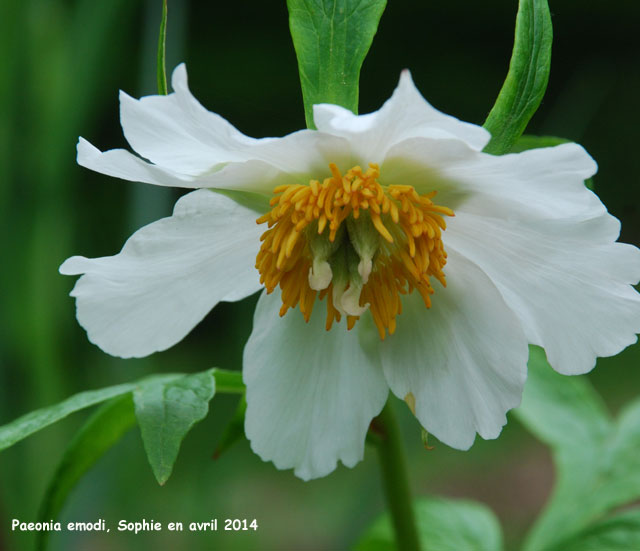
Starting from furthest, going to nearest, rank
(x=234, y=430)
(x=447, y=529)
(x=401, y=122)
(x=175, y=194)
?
(x=175, y=194), (x=447, y=529), (x=234, y=430), (x=401, y=122)

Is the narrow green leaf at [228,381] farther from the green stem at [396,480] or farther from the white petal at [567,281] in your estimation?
the white petal at [567,281]

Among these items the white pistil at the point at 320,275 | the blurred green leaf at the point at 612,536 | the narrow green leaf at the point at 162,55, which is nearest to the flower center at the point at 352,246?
the white pistil at the point at 320,275

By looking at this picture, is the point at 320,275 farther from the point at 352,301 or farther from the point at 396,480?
the point at 396,480

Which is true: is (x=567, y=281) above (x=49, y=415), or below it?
above

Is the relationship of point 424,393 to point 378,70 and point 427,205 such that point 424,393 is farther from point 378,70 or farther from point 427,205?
point 378,70

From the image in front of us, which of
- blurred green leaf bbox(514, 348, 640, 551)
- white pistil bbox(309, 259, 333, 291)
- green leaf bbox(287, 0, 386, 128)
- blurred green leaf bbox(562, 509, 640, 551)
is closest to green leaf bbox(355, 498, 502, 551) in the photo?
blurred green leaf bbox(514, 348, 640, 551)

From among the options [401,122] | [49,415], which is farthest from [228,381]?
[401,122]

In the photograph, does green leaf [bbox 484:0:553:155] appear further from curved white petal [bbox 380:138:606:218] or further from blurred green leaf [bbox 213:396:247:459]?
blurred green leaf [bbox 213:396:247:459]

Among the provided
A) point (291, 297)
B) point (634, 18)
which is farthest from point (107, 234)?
point (291, 297)

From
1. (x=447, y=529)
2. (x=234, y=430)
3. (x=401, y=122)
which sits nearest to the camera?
(x=401, y=122)
